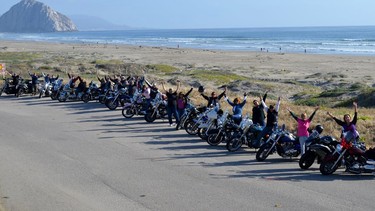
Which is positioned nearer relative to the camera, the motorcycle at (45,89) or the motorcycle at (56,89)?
the motorcycle at (56,89)

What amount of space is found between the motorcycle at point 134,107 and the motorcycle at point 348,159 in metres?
10.4

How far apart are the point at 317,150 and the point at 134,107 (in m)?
10.2

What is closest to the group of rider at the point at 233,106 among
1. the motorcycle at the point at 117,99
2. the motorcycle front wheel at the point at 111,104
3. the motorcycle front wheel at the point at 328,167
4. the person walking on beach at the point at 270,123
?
the person walking on beach at the point at 270,123

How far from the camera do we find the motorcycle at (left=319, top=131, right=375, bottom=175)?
12.2 meters

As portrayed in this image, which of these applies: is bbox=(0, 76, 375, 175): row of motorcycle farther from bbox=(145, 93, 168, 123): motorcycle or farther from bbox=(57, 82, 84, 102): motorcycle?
bbox=(57, 82, 84, 102): motorcycle

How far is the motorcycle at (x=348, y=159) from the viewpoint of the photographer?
40.0ft

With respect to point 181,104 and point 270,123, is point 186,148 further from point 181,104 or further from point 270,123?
point 181,104

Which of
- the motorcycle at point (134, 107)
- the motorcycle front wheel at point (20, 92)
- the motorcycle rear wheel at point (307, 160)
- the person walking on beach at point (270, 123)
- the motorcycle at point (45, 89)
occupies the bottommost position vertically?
Result: the motorcycle front wheel at point (20, 92)

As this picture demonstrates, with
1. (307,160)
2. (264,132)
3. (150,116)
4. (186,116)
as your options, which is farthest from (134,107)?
(307,160)

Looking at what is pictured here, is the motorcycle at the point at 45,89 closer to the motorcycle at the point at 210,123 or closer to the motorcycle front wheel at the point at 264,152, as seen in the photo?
the motorcycle at the point at 210,123

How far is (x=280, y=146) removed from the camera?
1400cm

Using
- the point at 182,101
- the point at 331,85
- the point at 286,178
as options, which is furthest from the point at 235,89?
the point at 286,178

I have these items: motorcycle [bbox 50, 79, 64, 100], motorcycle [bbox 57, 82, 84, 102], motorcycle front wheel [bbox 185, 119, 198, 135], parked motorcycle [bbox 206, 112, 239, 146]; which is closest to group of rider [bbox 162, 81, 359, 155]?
parked motorcycle [bbox 206, 112, 239, 146]

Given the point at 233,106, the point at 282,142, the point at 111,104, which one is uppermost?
the point at 233,106
